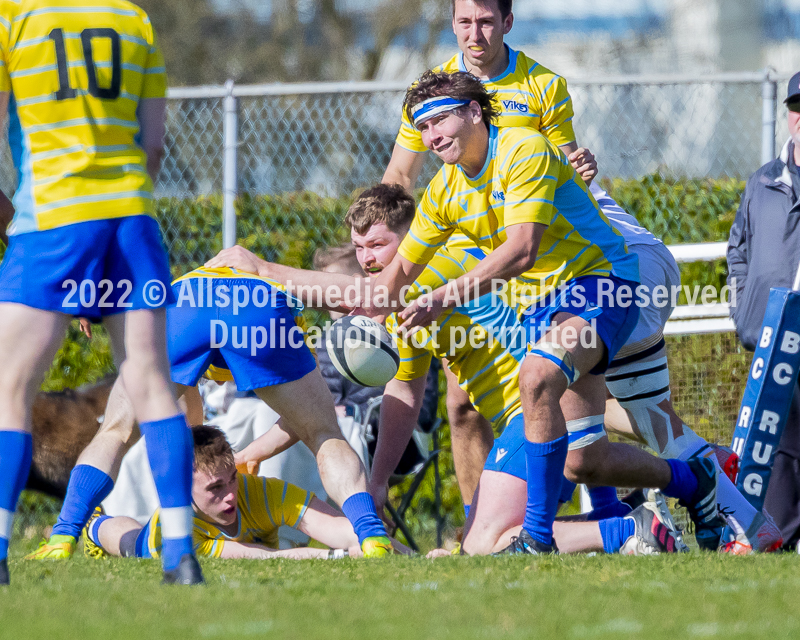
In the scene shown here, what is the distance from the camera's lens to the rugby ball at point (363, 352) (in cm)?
467

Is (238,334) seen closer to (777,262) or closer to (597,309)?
(597,309)

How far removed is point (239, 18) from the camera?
19.3m

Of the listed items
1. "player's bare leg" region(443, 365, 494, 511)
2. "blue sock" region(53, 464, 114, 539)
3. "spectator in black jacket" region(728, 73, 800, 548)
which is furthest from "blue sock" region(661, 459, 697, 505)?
"blue sock" region(53, 464, 114, 539)

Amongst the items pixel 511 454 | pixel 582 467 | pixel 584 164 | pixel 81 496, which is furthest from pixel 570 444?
pixel 81 496

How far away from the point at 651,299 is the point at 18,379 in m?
2.91

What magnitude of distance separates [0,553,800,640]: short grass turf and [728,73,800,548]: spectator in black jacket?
1.60m

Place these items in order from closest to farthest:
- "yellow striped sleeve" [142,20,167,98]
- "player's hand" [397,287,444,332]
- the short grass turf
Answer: the short grass turf
"yellow striped sleeve" [142,20,167,98]
"player's hand" [397,287,444,332]

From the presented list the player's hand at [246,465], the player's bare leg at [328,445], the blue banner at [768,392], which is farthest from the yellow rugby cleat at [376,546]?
the blue banner at [768,392]

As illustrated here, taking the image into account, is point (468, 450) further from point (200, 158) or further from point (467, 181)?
point (200, 158)

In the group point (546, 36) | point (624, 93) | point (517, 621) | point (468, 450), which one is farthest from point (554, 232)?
point (546, 36)

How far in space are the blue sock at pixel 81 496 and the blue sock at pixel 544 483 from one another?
1884mm

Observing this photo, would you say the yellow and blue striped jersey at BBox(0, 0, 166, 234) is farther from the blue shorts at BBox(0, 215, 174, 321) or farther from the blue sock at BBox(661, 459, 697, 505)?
the blue sock at BBox(661, 459, 697, 505)

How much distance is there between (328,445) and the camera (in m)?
4.58

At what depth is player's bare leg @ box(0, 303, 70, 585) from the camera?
3166 mm
